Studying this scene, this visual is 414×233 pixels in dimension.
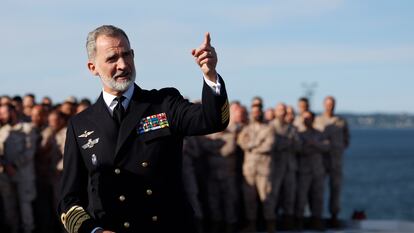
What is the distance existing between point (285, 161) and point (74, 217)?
31.6 feet

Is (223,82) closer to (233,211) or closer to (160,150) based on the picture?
(160,150)

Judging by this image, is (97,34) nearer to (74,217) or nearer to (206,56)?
(206,56)

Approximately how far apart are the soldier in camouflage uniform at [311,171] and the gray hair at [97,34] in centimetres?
990

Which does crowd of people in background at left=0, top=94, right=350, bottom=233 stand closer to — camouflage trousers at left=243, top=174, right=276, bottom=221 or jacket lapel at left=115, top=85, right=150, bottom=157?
camouflage trousers at left=243, top=174, right=276, bottom=221

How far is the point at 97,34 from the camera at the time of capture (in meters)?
4.21

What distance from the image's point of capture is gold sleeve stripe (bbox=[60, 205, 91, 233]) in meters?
4.24

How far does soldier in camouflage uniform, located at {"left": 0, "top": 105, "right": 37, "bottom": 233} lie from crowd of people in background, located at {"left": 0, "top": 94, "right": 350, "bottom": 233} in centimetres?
1

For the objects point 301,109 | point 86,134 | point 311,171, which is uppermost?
point 86,134

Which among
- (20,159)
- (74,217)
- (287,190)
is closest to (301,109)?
(287,190)

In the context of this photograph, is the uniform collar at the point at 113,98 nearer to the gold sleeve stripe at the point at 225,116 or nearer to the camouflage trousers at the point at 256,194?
the gold sleeve stripe at the point at 225,116

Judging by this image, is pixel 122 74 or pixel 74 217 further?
pixel 74 217

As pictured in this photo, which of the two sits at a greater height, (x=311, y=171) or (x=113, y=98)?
(x=113, y=98)

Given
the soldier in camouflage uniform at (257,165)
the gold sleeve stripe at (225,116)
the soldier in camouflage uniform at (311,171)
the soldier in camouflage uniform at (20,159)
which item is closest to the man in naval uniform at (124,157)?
the gold sleeve stripe at (225,116)

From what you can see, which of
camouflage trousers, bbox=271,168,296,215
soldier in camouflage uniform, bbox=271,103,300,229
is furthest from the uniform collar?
camouflage trousers, bbox=271,168,296,215
